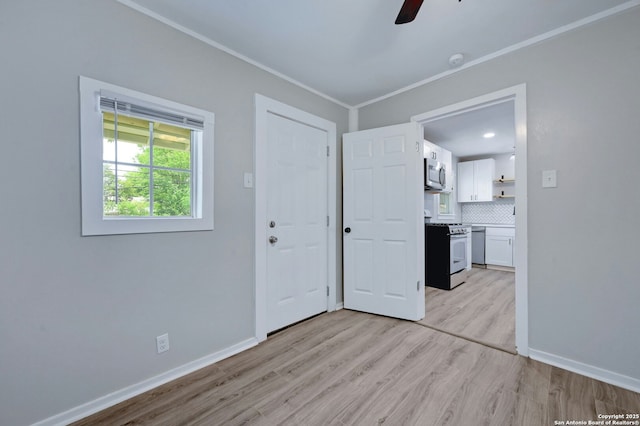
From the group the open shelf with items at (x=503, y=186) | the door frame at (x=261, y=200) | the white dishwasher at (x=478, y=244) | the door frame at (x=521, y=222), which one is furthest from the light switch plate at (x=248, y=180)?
the open shelf with items at (x=503, y=186)

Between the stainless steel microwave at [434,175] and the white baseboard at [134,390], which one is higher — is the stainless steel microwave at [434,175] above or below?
above

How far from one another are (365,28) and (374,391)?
2.48m

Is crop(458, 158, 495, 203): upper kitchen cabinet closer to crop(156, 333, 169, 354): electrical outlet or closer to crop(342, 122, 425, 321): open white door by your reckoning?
crop(342, 122, 425, 321): open white door

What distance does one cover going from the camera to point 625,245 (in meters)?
1.71

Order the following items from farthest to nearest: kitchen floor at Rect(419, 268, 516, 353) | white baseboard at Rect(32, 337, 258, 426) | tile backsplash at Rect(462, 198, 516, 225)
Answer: tile backsplash at Rect(462, 198, 516, 225), kitchen floor at Rect(419, 268, 516, 353), white baseboard at Rect(32, 337, 258, 426)

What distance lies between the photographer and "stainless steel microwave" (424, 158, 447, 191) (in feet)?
13.0

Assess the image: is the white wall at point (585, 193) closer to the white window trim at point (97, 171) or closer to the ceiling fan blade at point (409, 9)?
the ceiling fan blade at point (409, 9)

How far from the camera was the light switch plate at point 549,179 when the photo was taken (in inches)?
77.0

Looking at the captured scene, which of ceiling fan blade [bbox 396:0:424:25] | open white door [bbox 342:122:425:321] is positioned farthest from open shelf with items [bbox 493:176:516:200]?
ceiling fan blade [bbox 396:0:424:25]

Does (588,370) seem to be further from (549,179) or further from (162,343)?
(162,343)

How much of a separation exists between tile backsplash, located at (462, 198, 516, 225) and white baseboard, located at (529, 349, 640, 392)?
4.19 meters

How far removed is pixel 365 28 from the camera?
191 centimetres

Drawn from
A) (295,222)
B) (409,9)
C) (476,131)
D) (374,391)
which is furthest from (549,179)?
(476,131)

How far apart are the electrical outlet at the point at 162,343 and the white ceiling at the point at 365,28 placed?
2.15 metres
